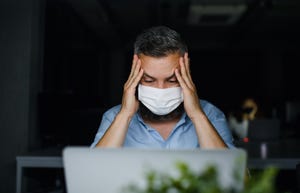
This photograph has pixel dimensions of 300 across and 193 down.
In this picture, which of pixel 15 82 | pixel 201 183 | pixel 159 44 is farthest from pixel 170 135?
pixel 15 82

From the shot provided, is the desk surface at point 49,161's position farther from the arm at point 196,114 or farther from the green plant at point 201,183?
the green plant at point 201,183

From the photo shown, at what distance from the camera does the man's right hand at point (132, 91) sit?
2125 mm

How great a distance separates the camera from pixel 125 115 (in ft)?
6.88

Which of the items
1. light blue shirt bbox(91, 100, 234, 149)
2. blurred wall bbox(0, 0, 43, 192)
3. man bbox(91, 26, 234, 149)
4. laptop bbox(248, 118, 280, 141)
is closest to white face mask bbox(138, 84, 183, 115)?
man bbox(91, 26, 234, 149)

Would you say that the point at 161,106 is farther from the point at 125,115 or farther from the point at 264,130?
the point at 264,130

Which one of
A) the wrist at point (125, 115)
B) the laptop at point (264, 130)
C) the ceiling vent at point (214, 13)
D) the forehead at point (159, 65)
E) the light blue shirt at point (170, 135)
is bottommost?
the laptop at point (264, 130)

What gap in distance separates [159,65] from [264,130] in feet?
9.77

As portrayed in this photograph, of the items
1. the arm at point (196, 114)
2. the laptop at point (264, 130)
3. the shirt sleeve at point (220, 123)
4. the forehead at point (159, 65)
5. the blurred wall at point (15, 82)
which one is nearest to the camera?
the arm at point (196, 114)

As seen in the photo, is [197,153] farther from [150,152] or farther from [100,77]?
[100,77]

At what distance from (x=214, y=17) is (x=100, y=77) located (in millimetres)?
4467

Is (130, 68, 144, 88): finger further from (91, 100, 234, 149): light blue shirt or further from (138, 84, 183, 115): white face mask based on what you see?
(91, 100, 234, 149): light blue shirt

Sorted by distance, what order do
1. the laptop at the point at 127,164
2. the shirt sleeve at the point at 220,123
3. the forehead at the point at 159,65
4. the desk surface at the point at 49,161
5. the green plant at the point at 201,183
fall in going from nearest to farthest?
the green plant at the point at 201,183 < the laptop at the point at 127,164 < the forehead at the point at 159,65 < the shirt sleeve at the point at 220,123 < the desk surface at the point at 49,161

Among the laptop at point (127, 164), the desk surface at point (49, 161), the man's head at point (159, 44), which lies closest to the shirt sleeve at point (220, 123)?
the man's head at point (159, 44)

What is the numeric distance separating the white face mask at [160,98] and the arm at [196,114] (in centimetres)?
4
